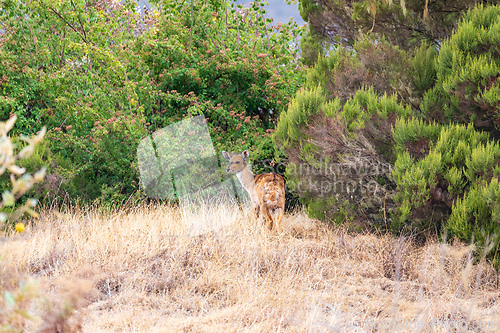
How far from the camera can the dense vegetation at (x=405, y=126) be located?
5480 millimetres

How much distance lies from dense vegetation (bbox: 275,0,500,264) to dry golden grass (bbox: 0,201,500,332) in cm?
48

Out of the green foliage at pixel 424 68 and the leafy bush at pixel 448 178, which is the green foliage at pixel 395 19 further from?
the leafy bush at pixel 448 178

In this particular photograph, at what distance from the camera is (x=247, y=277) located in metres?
5.30

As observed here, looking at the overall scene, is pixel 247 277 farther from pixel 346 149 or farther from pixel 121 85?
pixel 121 85

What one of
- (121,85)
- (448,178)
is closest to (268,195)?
(448,178)

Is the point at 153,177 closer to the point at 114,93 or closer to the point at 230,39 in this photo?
the point at 114,93

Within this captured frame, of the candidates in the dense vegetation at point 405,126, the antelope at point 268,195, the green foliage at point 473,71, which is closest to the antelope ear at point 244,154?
the antelope at point 268,195

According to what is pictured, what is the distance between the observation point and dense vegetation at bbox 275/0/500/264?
5.48 metres

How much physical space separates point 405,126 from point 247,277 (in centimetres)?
286

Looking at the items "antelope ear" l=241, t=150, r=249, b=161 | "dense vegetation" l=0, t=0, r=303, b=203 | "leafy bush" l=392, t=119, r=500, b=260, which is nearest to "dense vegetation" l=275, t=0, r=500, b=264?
"leafy bush" l=392, t=119, r=500, b=260

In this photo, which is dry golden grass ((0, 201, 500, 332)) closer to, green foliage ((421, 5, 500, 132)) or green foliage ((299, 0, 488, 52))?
green foliage ((421, 5, 500, 132))

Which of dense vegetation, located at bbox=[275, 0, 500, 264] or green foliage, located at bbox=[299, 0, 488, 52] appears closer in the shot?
dense vegetation, located at bbox=[275, 0, 500, 264]

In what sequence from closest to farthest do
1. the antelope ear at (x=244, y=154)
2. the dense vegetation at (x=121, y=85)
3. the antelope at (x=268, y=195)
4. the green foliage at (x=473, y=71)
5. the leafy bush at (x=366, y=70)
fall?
the green foliage at (x=473, y=71), the leafy bush at (x=366, y=70), the antelope at (x=268, y=195), the antelope ear at (x=244, y=154), the dense vegetation at (x=121, y=85)

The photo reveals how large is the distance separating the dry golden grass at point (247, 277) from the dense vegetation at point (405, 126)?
1.57 feet
